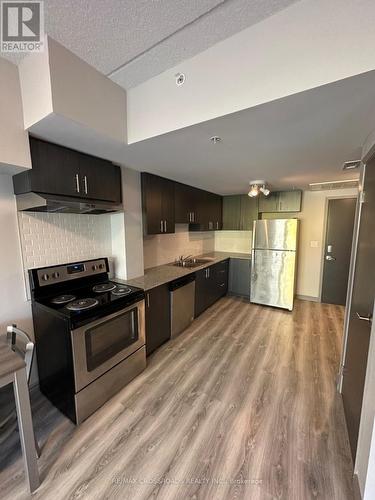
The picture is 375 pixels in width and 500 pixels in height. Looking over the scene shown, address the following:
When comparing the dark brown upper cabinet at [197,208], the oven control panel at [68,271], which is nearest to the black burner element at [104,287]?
the oven control panel at [68,271]

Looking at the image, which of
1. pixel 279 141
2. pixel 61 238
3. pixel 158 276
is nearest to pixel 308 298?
pixel 158 276

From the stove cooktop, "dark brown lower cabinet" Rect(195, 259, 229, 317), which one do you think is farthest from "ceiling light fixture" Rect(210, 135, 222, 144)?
"dark brown lower cabinet" Rect(195, 259, 229, 317)

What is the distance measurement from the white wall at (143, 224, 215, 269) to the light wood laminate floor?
56.1 inches

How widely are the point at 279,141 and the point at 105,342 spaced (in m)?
2.17

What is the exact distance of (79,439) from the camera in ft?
5.01

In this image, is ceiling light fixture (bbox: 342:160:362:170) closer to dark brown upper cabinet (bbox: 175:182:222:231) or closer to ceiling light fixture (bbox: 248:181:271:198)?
ceiling light fixture (bbox: 248:181:271:198)

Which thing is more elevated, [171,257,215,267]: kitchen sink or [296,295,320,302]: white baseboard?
[171,257,215,267]: kitchen sink

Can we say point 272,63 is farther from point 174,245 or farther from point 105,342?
point 174,245

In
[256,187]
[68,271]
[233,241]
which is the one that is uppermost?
[256,187]

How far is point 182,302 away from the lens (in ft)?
9.62

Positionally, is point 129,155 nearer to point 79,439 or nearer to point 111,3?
point 111,3

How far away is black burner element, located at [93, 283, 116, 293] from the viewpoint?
84.6 inches

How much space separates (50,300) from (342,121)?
101 inches

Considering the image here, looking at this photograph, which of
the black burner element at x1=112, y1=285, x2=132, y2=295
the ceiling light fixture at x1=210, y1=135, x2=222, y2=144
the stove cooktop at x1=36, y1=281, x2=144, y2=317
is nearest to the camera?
the ceiling light fixture at x1=210, y1=135, x2=222, y2=144
